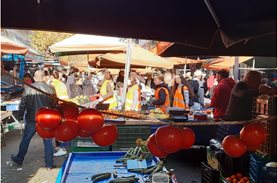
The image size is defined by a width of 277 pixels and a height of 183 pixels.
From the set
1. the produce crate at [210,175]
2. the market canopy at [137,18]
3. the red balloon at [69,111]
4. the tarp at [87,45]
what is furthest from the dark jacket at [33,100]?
the red balloon at [69,111]

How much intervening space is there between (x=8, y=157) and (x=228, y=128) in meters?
5.34

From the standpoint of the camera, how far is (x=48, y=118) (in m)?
2.63

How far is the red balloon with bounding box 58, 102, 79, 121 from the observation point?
2.75 metres

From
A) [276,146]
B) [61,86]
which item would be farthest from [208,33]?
[61,86]

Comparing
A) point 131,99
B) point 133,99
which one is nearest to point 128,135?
point 133,99

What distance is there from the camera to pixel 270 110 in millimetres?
3844

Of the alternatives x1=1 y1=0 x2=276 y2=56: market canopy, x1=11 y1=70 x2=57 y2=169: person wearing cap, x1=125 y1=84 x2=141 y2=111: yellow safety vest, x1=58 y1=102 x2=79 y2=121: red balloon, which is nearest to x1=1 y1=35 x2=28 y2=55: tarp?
x1=11 y1=70 x2=57 y2=169: person wearing cap

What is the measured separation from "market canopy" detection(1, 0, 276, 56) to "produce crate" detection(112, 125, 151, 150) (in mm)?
3800

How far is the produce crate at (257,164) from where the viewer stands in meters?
3.97

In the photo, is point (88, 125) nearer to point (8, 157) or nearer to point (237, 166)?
point (237, 166)

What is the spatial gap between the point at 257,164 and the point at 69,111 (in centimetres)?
237

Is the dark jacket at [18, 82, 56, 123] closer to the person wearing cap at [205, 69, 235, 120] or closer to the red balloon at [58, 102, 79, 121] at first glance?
the person wearing cap at [205, 69, 235, 120]

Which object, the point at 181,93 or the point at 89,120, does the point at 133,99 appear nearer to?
the point at 181,93

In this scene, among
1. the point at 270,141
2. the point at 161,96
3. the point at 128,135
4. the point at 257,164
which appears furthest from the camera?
the point at 161,96
